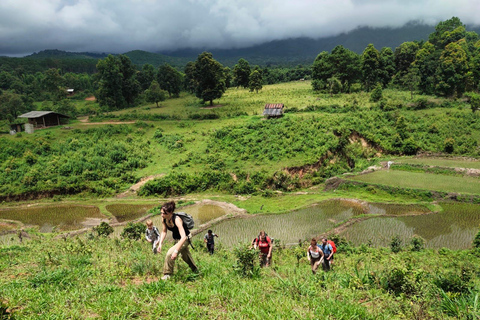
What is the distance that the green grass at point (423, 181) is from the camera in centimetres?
2091

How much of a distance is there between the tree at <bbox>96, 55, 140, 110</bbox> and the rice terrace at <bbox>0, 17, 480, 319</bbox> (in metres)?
0.42

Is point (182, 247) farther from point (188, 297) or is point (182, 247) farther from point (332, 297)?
point (332, 297)

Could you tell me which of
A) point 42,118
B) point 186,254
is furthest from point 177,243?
point 42,118

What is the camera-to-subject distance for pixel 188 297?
16.1 feet

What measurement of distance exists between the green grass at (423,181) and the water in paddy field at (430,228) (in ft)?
8.26

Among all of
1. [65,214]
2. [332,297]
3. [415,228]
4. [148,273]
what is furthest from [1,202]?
[415,228]

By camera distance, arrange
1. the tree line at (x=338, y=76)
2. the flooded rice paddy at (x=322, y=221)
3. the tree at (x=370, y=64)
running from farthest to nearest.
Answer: the tree at (x=370, y=64)
the tree line at (x=338, y=76)
the flooded rice paddy at (x=322, y=221)

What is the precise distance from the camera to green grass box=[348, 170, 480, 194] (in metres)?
20.9

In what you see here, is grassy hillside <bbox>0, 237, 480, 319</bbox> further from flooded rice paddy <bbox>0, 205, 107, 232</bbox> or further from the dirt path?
the dirt path

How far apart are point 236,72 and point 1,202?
168 ft

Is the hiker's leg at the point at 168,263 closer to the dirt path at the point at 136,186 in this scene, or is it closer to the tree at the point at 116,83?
the dirt path at the point at 136,186

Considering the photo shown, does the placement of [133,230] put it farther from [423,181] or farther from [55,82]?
[55,82]

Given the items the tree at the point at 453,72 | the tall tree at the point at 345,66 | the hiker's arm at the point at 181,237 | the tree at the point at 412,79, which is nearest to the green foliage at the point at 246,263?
the hiker's arm at the point at 181,237

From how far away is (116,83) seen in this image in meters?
49.8
